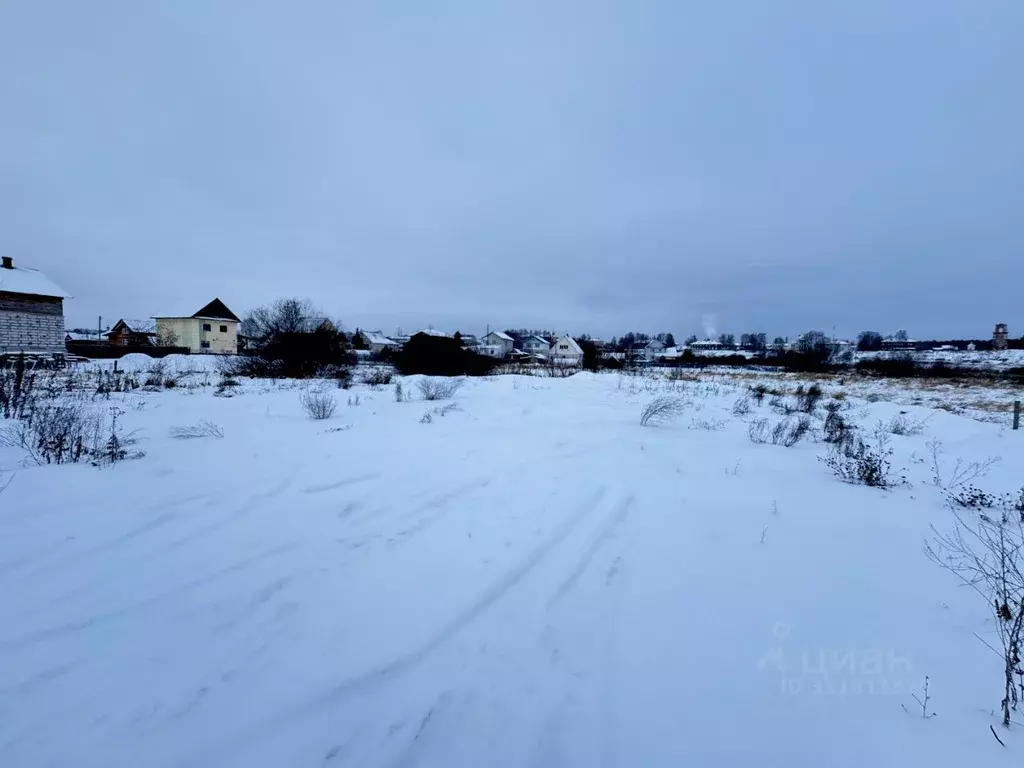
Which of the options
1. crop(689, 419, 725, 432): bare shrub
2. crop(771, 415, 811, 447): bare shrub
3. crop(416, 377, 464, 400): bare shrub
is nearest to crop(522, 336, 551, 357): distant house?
crop(416, 377, 464, 400): bare shrub

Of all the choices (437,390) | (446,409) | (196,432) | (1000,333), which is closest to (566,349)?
(437,390)

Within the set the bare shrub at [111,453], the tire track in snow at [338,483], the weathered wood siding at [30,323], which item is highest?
the weathered wood siding at [30,323]

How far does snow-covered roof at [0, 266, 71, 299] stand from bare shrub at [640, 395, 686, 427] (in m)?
33.6

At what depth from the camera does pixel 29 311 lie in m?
24.1

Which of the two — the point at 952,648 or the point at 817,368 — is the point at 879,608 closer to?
the point at 952,648

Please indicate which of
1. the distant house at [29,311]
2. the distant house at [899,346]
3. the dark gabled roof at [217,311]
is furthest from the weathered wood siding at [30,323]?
the distant house at [899,346]

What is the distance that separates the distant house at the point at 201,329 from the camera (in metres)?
40.2

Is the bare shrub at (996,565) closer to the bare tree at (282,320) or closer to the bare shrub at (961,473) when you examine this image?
the bare shrub at (961,473)

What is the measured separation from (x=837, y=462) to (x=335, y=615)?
7.39 meters

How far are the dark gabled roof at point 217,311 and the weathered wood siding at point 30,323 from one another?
48.3 feet

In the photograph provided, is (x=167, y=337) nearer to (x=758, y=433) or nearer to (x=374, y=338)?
(x=374, y=338)

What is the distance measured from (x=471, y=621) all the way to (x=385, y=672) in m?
0.63

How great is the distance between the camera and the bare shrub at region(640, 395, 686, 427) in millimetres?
9692

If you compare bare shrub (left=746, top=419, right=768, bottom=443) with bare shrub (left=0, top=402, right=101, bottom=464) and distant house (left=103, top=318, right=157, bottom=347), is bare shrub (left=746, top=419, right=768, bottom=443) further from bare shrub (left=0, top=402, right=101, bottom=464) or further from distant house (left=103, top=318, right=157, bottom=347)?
distant house (left=103, top=318, right=157, bottom=347)
